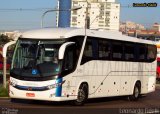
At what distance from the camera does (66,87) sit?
17.8 metres

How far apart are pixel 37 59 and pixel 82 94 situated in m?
2.48

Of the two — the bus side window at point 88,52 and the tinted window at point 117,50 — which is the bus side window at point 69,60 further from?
the tinted window at point 117,50

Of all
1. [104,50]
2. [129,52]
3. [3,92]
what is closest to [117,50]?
[104,50]

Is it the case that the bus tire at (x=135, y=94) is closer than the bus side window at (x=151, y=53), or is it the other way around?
the bus tire at (x=135, y=94)

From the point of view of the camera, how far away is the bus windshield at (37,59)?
17391 millimetres

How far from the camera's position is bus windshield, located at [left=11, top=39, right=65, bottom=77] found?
685 inches

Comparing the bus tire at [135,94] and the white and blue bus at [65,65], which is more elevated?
the white and blue bus at [65,65]

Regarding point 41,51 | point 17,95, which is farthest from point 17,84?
point 41,51

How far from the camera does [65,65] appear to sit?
17.6 meters

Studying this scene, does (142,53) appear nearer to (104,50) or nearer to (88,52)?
(104,50)

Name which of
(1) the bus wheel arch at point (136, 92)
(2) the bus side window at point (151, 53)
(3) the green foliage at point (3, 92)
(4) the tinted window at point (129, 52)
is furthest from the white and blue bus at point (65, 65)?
(3) the green foliage at point (3, 92)

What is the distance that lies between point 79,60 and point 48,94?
197cm

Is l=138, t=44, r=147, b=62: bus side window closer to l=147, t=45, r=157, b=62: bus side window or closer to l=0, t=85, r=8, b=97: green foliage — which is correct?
l=147, t=45, r=157, b=62: bus side window

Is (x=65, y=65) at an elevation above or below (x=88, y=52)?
below
